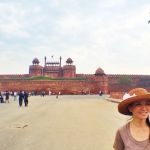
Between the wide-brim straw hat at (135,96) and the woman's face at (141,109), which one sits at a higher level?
the wide-brim straw hat at (135,96)

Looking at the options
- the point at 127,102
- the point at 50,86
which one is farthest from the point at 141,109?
the point at 50,86

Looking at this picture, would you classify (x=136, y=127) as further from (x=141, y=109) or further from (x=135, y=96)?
(x=135, y=96)

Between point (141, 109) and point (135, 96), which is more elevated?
point (135, 96)

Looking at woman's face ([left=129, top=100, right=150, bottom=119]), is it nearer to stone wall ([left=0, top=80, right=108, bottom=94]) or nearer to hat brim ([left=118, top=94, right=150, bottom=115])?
hat brim ([left=118, top=94, right=150, bottom=115])

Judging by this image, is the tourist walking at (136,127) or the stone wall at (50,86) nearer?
the tourist walking at (136,127)

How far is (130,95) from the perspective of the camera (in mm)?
2207

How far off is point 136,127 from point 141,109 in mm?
142

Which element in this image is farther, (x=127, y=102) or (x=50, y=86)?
(x=50, y=86)

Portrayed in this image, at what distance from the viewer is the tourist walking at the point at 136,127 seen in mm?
2137

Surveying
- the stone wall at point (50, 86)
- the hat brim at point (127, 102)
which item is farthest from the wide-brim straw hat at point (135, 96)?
the stone wall at point (50, 86)

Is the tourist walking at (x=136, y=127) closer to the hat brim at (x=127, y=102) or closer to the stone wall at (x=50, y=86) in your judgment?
the hat brim at (x=127, y=102)

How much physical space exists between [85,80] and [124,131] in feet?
158

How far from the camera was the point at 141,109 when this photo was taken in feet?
7.29

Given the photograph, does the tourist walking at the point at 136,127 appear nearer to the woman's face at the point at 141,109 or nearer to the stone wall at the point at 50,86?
the woman's face at the point at 141,109
